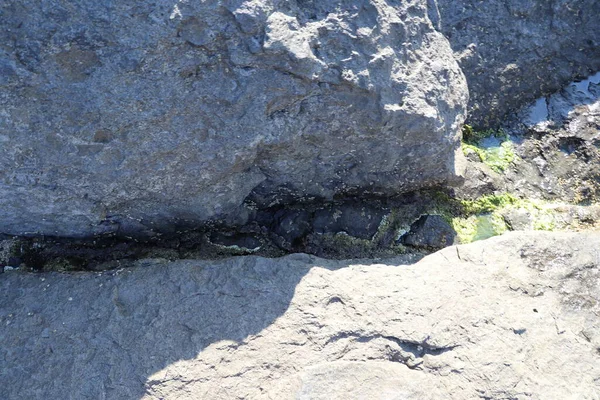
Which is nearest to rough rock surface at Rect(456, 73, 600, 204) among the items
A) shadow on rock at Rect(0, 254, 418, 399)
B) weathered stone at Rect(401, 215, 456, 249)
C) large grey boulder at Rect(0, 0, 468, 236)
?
weathered stone at Rect(401, 215, 456, 249)

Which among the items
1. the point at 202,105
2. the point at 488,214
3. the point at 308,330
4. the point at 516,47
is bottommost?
the point at 488,214

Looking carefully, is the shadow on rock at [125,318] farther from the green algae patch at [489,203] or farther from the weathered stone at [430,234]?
the green algae patch at [489,203]

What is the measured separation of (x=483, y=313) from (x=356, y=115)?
64 cm

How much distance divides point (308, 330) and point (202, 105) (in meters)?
0.64

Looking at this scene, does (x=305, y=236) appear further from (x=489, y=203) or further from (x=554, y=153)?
(x=554, y=153)

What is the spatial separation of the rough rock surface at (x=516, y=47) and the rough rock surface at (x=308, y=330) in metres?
0.72

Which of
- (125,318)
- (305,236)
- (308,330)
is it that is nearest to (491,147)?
(305,236)

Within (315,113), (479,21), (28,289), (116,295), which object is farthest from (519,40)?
(28,289)

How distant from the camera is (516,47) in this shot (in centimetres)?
218

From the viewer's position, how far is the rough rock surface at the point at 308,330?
1.50 m

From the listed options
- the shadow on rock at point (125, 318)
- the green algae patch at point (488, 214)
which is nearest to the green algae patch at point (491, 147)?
the green algae patch at point (488, 214)

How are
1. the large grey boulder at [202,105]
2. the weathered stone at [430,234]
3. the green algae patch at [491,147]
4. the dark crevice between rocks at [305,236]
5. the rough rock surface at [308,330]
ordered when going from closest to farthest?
the large grey boulder at [202,105] < the rough rock surface at [308,330] < the dark crevice between rocks at [305,236] < the weathered stone at [430,234] < the green algae patch at [491,147]

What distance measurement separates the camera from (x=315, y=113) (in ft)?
5.20

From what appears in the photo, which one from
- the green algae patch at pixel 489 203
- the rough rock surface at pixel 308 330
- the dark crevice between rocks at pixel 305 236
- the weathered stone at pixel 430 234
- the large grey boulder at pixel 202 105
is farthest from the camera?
the green algae patch at pixel 489 203
